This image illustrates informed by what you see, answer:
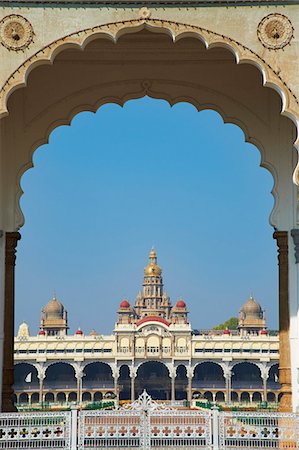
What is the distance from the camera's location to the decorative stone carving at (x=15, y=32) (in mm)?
7469

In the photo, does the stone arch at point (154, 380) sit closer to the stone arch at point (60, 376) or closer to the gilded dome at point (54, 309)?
the stone arch at point (60, 376)

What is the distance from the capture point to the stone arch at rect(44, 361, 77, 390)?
72.2 metres

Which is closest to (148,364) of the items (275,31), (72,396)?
Answer: (72,396)

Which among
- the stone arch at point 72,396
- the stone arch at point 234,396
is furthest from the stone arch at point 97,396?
the stone arch at point 234,396

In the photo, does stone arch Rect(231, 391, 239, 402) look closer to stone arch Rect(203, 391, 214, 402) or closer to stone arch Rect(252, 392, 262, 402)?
stone arch Rect(252, 392, 262, 402)

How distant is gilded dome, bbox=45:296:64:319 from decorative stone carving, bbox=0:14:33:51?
265 ft

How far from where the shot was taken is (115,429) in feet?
24.8

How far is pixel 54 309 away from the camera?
87750 mm

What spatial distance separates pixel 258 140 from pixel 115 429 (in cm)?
358

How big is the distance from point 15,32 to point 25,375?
69.9m

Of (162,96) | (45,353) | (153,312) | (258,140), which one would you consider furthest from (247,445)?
(153,312)

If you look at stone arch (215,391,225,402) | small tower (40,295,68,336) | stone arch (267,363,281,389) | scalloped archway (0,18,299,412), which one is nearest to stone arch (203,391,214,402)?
stone arch (215,391,225,402)

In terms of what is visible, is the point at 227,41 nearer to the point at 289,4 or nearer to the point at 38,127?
the point at 289,4

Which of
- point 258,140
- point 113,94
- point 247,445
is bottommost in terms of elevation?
point 247,445
